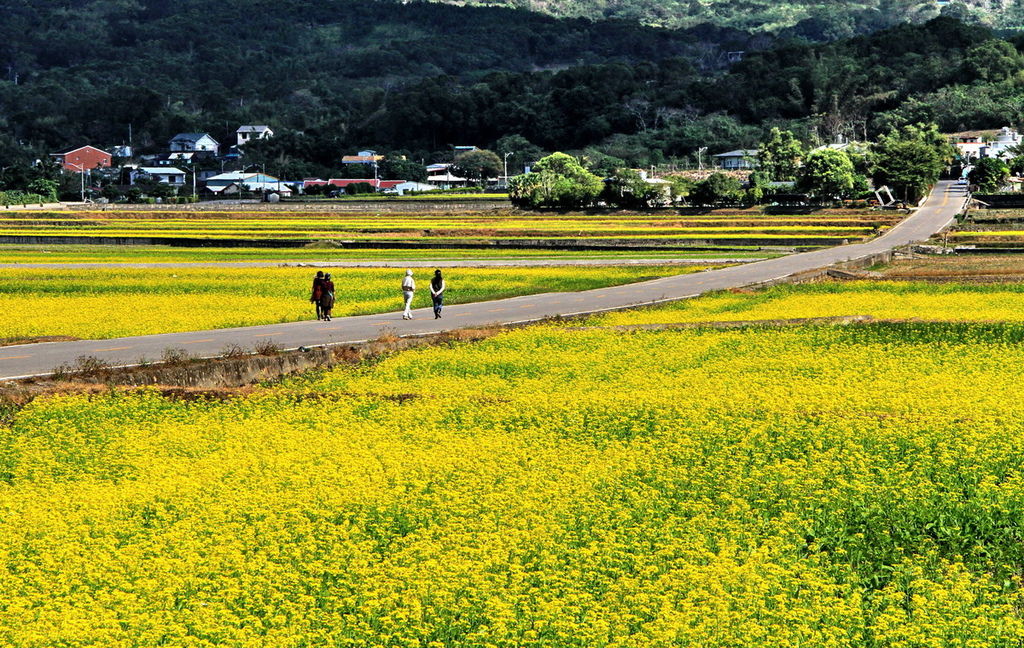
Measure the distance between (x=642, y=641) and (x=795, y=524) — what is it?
4130 millimetres

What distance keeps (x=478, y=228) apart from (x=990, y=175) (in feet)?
184

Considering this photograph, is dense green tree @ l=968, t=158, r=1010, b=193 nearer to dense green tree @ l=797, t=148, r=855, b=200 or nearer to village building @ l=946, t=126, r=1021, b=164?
dense green tree @ l=797, t=148, r=855, b=200

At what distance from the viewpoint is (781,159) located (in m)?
148

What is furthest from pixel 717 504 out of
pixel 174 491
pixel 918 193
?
pixel 918 193

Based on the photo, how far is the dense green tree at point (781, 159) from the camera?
479 feet

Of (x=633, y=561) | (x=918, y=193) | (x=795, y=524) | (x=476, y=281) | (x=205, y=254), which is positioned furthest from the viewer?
(x=918, y=193)

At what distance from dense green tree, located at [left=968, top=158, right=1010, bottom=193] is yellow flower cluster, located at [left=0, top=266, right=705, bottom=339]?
252 ft

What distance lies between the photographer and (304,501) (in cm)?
1666

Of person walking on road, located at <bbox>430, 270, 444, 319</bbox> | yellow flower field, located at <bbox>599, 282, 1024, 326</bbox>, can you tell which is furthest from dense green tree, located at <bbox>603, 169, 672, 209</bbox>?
person walking on road, located at <bbox>430, 270, 444, 319</bbox>

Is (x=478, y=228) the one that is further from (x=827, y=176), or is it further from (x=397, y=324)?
(x=397, y=324)

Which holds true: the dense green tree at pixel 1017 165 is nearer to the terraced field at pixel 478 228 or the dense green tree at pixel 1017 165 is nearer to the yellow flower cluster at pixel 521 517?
the terraced field at pixel 478 228

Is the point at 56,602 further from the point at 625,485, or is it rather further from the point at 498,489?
the point at 625,485

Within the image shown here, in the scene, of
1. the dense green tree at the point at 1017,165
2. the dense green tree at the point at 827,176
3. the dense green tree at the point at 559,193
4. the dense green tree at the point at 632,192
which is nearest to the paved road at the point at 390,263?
the dense green tree at the point at 827,176

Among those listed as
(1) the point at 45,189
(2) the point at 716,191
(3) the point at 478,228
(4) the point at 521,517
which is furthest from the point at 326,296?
(1) the point at 45,189
